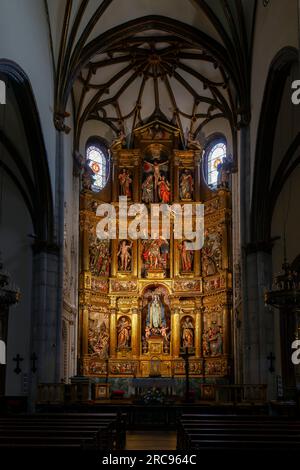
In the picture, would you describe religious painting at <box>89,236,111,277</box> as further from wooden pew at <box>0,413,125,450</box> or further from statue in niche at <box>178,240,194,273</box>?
wooden pew at <box>0,413,125,450</box>

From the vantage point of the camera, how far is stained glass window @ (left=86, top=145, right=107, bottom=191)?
3509 cm

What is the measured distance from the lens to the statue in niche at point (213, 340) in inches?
1248

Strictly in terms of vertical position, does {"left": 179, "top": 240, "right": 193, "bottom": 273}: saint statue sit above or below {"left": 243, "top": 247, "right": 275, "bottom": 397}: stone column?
above

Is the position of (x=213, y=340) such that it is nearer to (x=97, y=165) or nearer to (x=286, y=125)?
(x=97, y=165)

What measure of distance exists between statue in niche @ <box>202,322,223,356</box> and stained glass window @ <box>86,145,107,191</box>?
9239 millimetres

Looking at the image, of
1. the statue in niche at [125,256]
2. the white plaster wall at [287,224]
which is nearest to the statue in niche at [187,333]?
the statue in niche at [125,256]

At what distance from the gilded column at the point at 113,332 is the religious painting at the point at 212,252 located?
4838mm

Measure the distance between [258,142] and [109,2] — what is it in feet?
26.5

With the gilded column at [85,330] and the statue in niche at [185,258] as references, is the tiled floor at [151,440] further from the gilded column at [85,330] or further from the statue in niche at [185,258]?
the statue in niche at [185,258]

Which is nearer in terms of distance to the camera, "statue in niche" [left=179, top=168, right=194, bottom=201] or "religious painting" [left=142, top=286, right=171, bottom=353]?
"religious painting" [left=142, top=286, right=171, bottom=353]

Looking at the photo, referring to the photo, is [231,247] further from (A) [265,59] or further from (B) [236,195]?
(A) [265,59]

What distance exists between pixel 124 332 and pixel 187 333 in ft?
10.1

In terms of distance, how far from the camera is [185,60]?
32.0 m

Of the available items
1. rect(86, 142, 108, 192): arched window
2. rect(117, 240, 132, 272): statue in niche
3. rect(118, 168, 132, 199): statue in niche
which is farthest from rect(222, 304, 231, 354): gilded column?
rect(86, 142, 108, 192): arched window
